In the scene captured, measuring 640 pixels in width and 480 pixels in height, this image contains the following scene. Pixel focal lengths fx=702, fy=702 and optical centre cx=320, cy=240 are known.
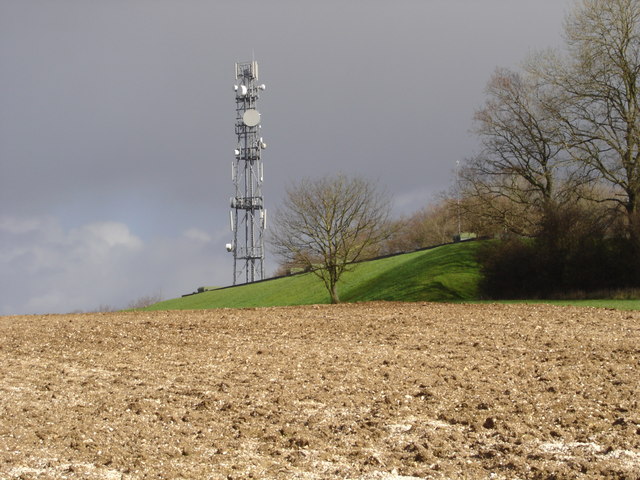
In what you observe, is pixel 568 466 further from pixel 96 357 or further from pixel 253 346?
pixel 96 357

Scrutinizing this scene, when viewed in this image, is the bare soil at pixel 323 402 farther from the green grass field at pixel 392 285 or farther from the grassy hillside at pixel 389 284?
the grassy hillside at pixel 389 284

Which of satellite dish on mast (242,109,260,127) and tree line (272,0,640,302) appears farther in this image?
satellite dish on mast (242,109,260,127)

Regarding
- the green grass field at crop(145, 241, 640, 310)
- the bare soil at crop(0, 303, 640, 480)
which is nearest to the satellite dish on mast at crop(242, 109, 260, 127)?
the green grass field at crop(145, 241, 640, 310)

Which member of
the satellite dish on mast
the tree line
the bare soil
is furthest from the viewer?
the satellite dish on mast

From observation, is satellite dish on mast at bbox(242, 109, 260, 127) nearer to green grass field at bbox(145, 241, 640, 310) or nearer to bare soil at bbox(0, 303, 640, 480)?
green grass field at bbox(145, 241, 640, 310)

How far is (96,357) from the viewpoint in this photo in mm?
13734

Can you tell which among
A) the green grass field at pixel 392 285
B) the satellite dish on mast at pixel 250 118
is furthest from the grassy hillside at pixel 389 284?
the satellite dish on mast at pixel 250 118

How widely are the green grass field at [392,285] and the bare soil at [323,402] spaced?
41.9 feet

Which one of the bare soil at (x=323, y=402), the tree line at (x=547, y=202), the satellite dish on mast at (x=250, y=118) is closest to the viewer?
the bare soil at (x=323, y=402)

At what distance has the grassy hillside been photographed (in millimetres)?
32719

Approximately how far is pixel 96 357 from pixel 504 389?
7848 mm

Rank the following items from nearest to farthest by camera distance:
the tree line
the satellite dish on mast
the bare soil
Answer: the bare soil → the tree line → the satellite dish on mast

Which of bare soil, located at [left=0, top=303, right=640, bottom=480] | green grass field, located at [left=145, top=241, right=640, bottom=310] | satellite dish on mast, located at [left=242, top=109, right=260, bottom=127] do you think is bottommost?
bare soil, located at [left=0, top=303, right=640, bottom=480]

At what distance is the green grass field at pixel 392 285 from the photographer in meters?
32.5
